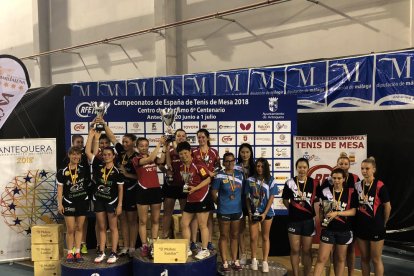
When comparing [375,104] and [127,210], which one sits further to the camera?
[375,104]

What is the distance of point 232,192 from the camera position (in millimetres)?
4074

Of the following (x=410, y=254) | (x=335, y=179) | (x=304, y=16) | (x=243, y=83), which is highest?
(x=304, y=16)

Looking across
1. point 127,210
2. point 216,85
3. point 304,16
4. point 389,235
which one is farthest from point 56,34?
point 389,235

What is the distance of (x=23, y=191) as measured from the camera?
5.18 meters

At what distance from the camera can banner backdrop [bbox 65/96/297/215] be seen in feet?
17.2

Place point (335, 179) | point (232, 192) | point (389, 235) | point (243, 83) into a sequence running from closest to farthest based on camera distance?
point (335, 179), point (232, 192), point (389, 235), point (243, 83)

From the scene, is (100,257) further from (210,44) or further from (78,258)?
(210,44)

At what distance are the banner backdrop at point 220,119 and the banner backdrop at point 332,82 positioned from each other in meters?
1.03

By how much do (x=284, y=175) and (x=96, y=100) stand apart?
2.79m

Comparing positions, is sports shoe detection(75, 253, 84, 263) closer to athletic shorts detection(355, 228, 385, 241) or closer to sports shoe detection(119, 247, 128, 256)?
sports shoe detection(119, 247, 128, 256)

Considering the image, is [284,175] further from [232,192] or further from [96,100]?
[96,100]

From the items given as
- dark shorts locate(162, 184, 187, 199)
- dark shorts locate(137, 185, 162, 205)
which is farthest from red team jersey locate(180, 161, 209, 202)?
dark shorts locate(162, 184, 187, 199)

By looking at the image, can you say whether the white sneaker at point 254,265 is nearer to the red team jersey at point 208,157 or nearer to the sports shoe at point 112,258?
the red team jersey at point 208,157

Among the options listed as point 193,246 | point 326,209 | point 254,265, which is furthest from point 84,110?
point 326,209
